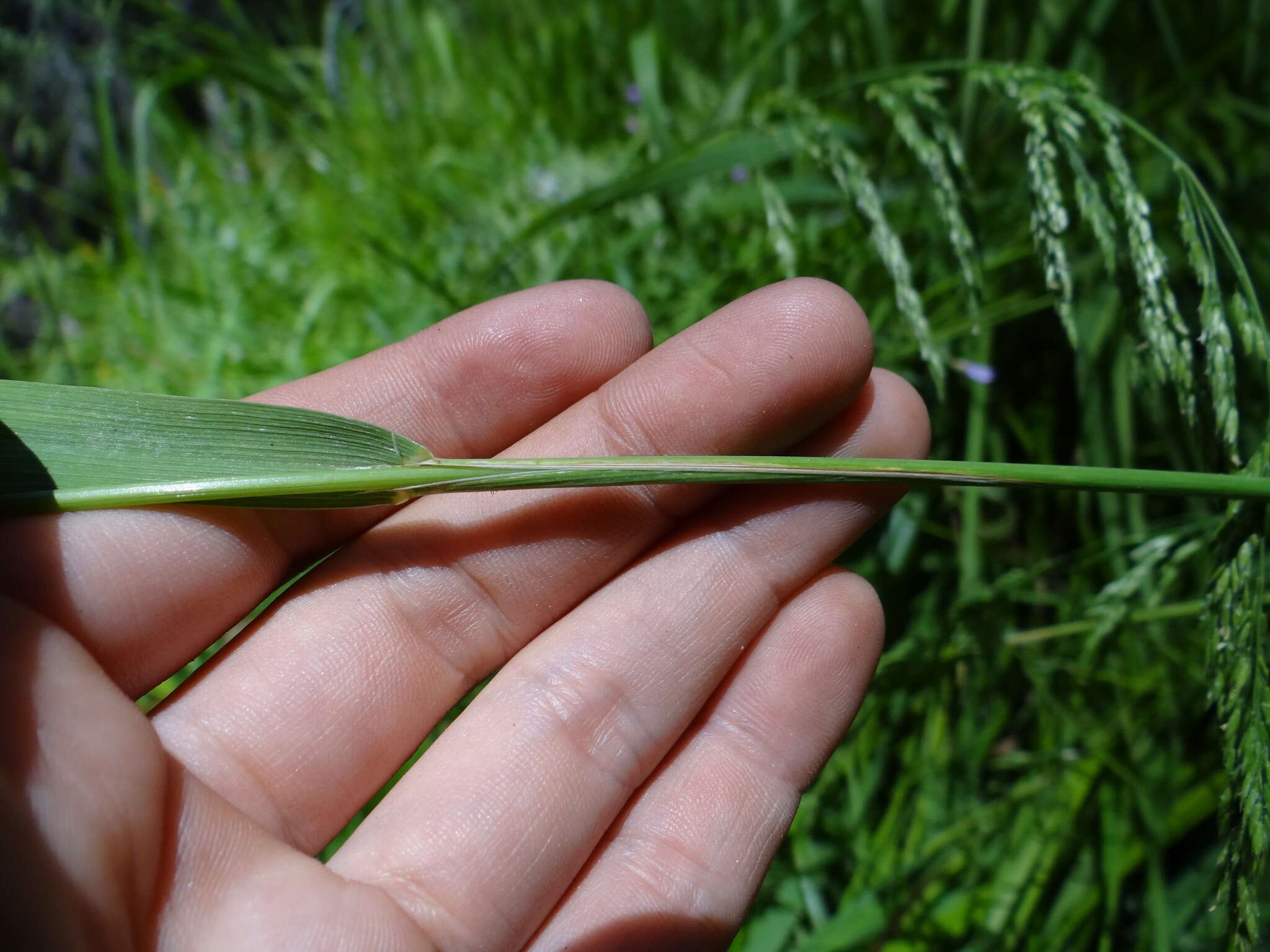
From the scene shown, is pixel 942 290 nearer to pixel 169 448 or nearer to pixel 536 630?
pixel 536 630

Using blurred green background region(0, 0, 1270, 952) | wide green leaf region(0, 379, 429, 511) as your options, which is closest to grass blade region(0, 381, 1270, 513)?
wide green leaf region(0, 379, 429, 511)

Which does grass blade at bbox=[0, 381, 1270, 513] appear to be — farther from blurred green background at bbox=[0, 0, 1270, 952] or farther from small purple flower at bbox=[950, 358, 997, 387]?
small purple flower at bbox=[950, 358, 997, 387]

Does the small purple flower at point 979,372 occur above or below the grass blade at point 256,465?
below

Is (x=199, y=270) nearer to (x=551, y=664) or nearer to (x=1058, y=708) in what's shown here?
(x=551, y=664)

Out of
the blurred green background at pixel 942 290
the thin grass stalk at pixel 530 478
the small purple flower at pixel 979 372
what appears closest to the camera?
the thin grass stalk at pixel 530 478

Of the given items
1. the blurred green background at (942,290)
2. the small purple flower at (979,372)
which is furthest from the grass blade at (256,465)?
the small purple flower at (979,372)

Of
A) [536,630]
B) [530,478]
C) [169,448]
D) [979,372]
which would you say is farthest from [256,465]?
[979,372]

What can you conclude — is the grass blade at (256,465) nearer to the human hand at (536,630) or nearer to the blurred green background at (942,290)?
the human hand at (536,630)

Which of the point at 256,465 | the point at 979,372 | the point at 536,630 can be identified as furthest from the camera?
the point at 979,372
